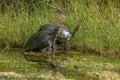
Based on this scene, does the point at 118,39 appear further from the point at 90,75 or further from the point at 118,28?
the point at 90,75

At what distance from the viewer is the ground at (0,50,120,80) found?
200 inches

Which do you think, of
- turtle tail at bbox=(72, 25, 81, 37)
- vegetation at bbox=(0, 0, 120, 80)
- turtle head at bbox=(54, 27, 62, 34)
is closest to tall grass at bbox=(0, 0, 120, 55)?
vegetation at bbox=(0, 0, 120, 80)

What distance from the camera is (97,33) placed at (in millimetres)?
6922

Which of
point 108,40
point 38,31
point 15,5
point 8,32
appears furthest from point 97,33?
point 15,5

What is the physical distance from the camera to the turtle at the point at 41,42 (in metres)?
6.52

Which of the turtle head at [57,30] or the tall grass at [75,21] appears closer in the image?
the turtle head at [57,30]

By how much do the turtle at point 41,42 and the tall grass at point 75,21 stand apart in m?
0.38

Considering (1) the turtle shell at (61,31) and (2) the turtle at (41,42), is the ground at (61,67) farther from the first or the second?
(1) the turtle shell at (61,31)

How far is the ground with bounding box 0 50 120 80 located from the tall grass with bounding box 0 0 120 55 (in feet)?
1.33

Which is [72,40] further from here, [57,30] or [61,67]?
[61,67]

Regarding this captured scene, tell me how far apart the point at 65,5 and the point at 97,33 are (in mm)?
1396

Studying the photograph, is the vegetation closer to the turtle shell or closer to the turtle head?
the turtle shell

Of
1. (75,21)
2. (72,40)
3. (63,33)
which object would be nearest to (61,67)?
(63,33)

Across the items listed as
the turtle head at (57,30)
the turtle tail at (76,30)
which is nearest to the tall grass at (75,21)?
the turtle tail at (76,30)
